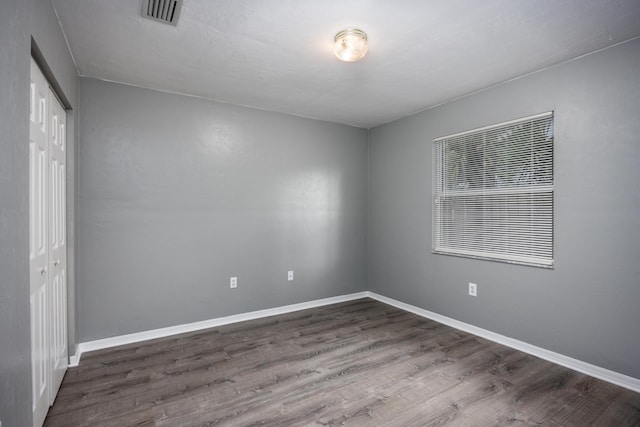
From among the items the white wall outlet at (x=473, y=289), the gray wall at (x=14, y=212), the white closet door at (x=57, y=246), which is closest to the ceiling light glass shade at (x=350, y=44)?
the gray wall at (x=14, y=212)

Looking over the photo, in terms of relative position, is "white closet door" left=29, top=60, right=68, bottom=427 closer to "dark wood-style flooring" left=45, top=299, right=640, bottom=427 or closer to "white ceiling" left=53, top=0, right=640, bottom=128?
"dark wood-style flooring" left=45, top=299, right=640, bottom=427

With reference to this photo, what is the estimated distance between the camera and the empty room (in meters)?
1.94

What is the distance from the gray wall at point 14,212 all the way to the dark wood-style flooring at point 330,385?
954 millimetres

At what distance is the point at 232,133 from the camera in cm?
363

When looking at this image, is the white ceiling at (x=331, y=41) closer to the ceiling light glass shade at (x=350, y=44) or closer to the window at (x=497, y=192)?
the ceiling light glass shade at (x=350, y=44)

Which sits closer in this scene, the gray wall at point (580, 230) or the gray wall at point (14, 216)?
the gray wall at point (14, 216)

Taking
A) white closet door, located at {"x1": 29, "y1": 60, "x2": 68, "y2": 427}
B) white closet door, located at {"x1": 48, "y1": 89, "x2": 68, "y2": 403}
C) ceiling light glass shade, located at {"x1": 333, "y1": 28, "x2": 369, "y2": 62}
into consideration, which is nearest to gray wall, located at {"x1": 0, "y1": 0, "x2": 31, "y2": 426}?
white closet door, located at {"x1": 29, "y1": 60, "x2": 68, "y2": 427}

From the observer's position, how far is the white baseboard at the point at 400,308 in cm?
242

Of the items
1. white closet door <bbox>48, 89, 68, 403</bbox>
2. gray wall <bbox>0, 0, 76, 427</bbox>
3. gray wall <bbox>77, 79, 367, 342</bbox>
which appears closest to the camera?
gray wall <bbox>0, 0, 76, 427</bbox>

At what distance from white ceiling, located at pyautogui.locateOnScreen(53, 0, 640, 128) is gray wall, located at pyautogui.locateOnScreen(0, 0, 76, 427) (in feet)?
2.77

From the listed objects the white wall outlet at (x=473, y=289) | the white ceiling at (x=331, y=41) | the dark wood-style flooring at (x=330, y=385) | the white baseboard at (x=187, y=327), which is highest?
the white ceiling at (x=331, y=41)

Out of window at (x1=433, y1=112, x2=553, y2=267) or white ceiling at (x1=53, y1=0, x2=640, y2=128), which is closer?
white ceiling at (x1=53, y1=0, x2=640, y2=128)

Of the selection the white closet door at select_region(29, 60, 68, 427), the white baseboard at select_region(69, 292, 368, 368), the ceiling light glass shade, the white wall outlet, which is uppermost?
the ceiling light glass shade

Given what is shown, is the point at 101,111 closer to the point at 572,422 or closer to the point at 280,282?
the point at 280,282
